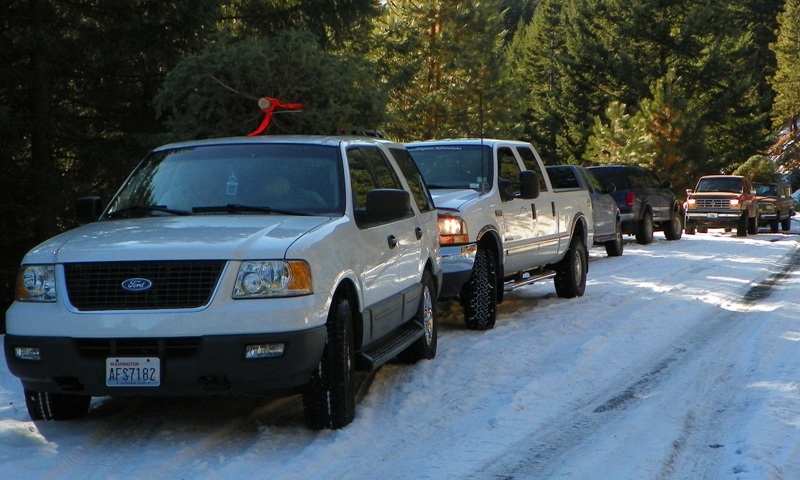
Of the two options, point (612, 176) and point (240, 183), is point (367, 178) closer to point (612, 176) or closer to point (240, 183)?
point (240, 183)

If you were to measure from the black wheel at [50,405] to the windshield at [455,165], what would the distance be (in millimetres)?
5394

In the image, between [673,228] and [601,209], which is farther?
[673,228]

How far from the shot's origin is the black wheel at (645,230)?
947 inches

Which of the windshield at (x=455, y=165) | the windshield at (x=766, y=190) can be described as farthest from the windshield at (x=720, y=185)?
the windshield at (x=455, y=165)

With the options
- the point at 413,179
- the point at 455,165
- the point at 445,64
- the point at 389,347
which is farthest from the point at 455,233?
the point at 445,64

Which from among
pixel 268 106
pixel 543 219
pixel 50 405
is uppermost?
pixel 268 106

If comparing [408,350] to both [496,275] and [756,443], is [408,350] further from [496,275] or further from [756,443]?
[756,443]

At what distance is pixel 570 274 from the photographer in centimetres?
1263

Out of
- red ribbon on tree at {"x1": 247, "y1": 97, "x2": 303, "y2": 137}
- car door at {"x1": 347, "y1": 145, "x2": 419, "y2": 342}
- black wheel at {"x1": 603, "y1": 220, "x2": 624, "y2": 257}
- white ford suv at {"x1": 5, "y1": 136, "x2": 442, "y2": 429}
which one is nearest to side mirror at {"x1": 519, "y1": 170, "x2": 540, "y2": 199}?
red ribbon on tree at {"x1": 247, "y1": 97, "x2": 303, "y2": 137}

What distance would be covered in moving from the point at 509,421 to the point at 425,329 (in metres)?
1.92

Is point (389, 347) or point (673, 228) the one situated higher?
point (389, 347)

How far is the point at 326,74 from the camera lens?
12.5 meters

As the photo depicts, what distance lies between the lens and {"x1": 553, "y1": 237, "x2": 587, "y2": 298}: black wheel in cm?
1266

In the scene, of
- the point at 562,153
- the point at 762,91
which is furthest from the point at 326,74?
the point at 762,91
